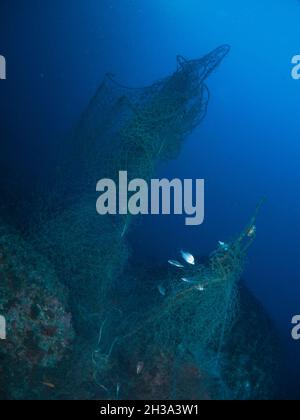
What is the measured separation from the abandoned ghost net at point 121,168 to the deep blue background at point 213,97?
119 inches

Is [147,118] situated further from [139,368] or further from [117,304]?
[139,368]

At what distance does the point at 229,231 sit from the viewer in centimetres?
4788

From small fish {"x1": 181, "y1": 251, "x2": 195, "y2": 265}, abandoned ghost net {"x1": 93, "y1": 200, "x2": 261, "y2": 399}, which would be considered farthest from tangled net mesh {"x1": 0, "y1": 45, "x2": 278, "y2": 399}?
small fish {"x1": 181, "y1": 251, "x2": 195, "y2": 265}

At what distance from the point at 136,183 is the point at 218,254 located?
205cm

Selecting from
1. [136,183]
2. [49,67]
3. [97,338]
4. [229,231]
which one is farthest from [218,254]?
[229,231]

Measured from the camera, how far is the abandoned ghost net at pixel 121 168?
18.6 feet

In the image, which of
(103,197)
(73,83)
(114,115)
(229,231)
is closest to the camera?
(103,197)

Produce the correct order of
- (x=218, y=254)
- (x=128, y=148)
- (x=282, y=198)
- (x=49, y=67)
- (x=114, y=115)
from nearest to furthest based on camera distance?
(x=218, y=254), (x=128, y=148), (x=114, y=115), (x=49, y=67), (x=282, y=198)

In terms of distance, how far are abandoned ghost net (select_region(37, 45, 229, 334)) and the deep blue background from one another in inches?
119

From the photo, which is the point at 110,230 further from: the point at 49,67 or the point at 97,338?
the point at 49,67

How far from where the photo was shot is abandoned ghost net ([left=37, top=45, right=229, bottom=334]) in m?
5.68

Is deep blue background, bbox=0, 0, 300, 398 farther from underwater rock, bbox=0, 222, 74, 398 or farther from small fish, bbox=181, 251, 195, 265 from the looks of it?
underwater rock, bbox=0, 222, 74, 398

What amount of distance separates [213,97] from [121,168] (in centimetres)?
4873

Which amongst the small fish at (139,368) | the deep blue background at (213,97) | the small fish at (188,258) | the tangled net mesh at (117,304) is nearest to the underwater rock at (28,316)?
the tangled net mesh at (117,304)
